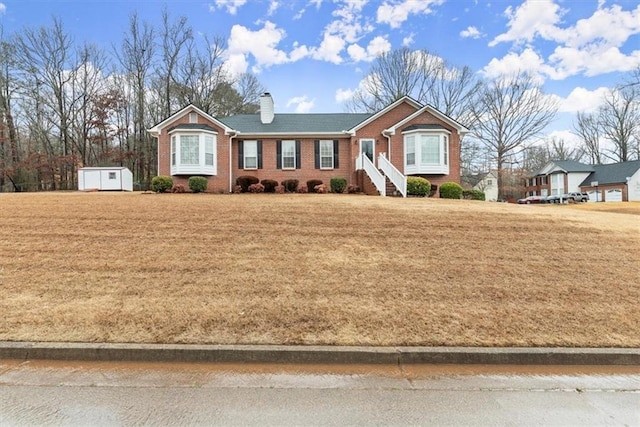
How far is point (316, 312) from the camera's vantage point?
16.7 ft

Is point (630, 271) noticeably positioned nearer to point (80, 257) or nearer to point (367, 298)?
point (367, 298)

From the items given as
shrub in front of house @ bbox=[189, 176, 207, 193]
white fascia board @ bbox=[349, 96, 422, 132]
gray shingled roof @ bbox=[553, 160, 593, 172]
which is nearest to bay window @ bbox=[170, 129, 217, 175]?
shrub in front of house @ bbox=[189, 176, 207, 193]

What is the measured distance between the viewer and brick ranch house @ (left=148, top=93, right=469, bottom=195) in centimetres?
2055

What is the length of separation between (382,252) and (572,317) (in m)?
3.45

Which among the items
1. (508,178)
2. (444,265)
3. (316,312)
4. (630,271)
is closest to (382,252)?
(444,265)

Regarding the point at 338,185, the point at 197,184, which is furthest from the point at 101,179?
the point at 338,185

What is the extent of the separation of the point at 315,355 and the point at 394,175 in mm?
14816

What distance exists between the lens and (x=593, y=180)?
160 feet

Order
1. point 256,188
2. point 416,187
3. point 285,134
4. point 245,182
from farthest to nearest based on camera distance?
point 285,134, point 245,182, point 256,188, point 416,187

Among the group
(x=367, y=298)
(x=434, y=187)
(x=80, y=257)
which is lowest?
(x=367, y=298)

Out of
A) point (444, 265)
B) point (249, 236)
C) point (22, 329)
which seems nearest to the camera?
point (22, 329)

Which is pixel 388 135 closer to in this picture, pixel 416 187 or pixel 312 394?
pixel 416 187

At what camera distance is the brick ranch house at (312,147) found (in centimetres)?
2055

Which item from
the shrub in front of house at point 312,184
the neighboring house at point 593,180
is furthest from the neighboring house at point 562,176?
the shrub in front of house at point 312,184
